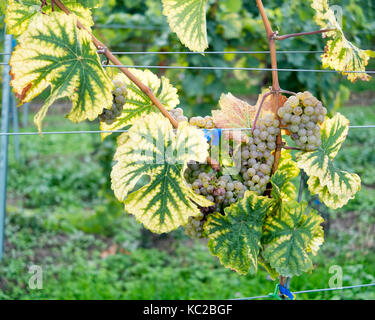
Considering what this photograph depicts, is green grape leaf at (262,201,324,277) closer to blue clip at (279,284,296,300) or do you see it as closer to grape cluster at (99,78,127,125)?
blue clip at (279,284,296,300)

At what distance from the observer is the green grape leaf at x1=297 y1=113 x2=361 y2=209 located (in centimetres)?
85

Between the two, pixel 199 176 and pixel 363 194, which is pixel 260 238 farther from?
pixel 363 194

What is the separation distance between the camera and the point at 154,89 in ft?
3.19

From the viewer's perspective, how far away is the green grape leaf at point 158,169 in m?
0.72

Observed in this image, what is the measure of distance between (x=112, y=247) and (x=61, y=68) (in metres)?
2.14

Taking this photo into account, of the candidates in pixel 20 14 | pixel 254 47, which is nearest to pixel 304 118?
pixel 20 14

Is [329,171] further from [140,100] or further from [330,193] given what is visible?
[140,100]

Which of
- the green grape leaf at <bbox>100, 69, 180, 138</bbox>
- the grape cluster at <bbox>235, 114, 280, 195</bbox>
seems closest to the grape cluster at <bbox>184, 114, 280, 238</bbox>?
the grape cluster at <bbox>235, 114, 280, 195</bbox>

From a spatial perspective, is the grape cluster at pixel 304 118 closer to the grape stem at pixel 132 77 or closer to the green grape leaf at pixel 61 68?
the grape stem at pixel 132 77

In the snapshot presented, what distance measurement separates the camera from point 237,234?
0.85 metres

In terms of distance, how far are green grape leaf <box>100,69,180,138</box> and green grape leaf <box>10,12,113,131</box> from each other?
0.52 ft

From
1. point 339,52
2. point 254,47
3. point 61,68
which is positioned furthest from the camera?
point 254,47

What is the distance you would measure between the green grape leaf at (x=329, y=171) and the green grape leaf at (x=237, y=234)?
0.34ft
